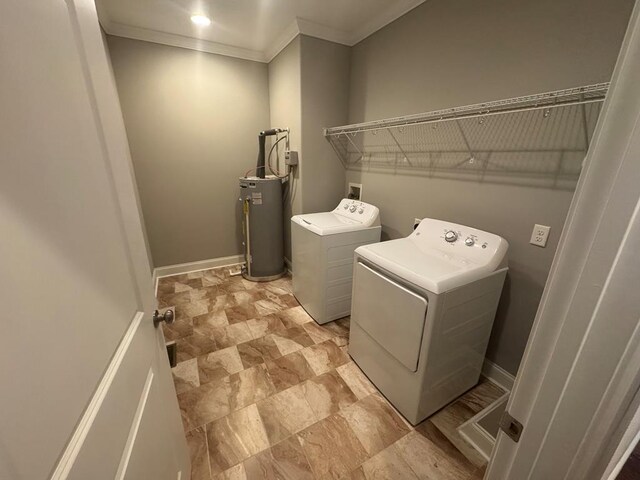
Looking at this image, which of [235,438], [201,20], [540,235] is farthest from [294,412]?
[201,20]

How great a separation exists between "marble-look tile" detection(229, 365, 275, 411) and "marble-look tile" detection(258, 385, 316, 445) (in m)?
0.06

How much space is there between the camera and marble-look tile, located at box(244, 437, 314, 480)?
47.6 inches

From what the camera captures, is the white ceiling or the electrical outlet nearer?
the electrical outlet

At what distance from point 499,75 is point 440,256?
108 centimetres

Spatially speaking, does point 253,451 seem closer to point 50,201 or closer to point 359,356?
point 359,356

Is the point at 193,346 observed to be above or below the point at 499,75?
below

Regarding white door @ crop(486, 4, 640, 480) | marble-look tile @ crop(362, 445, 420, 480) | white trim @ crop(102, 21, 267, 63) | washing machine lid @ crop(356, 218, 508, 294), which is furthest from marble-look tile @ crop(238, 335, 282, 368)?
white trim @ crop(102, 21, 267, 63)

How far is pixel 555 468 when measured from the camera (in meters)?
0.46

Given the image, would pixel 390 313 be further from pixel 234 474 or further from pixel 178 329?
pixel 178 329

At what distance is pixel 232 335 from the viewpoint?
2137 millimetres

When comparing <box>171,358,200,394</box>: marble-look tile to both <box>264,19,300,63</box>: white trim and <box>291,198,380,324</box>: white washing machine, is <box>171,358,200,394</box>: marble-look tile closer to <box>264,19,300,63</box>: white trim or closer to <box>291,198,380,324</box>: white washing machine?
<box>291,198,380,324</box>: white washing machine

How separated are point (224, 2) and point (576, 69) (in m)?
2.31

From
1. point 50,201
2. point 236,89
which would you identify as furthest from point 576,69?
point 236,89

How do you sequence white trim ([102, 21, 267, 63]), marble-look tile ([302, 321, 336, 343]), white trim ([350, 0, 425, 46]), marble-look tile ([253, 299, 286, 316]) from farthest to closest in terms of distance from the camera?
marble-look tile ([253, 299, 286, 316]) < white trim ([102, 21, 267, 63]) < marble-look tile ([302, 321, 336, 343]) < white trim ([350, 0, 425, 46])
